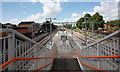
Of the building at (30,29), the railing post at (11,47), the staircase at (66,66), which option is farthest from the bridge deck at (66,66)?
the building at (30,29)

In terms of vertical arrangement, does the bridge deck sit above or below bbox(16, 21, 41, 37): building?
below

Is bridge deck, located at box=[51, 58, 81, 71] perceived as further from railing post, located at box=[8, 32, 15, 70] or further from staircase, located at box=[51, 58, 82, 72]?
railing post, located at box=[8, 32, 15, 70]

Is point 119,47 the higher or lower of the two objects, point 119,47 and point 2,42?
the lower

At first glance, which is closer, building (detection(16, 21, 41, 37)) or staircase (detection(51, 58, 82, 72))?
staircase (detection(51, 58, 82, 72))

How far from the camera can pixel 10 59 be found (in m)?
1.19

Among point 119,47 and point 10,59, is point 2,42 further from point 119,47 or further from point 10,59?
point 119,47

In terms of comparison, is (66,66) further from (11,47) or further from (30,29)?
(30,29)

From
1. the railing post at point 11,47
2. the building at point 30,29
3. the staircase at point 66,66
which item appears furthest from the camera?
the building at point 30,29

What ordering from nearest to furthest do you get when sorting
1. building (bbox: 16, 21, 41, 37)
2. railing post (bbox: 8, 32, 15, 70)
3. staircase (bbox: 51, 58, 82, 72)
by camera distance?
railing post (bbox: 8, 32, 15, 70)
staircase (bbox: 51, 58, 82, 72)
building (bbox: 16, 21, 41, 37)

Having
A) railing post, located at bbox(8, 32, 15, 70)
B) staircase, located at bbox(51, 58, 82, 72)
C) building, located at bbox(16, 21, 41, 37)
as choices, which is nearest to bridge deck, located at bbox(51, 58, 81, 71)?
staircase, located at bbox(51, 58, 82, 72)

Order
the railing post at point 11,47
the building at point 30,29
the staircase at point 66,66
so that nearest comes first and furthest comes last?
1. the railing post at point 11,47
2. the staircase at point 66,66
3. the building at point 30,29

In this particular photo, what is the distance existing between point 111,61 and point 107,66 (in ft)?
0.76

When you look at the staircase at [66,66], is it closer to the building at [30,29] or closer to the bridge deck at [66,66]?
the bridge deck at [66,66]

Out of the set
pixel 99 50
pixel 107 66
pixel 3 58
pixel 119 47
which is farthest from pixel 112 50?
pixel 3 58
